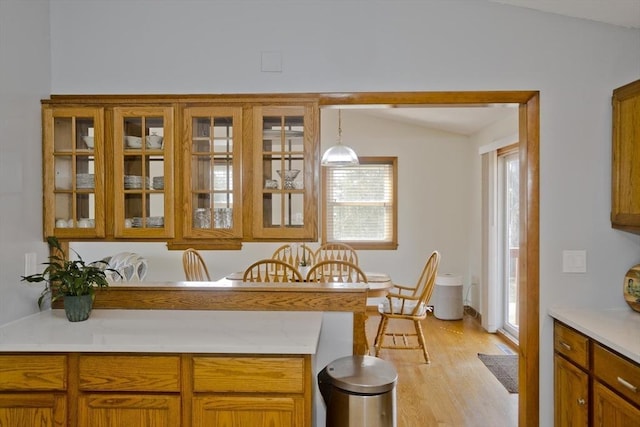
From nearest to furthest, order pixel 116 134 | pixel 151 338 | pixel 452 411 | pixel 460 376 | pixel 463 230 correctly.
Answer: pixel 151 338
pixel 116 134
pixel 452 411
pixel 460 376
pixel 463 230

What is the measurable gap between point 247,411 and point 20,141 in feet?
5.48

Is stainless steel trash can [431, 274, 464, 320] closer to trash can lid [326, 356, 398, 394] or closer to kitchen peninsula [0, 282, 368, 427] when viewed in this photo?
trash can lid [326, 356, 398, 394]

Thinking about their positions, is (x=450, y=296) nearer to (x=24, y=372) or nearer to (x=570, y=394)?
(x=570, y=394)

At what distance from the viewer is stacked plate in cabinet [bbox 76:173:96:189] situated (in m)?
2.22

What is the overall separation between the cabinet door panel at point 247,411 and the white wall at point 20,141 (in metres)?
1.10

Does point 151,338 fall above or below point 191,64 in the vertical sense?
below

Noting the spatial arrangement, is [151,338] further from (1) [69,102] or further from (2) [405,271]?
(2) [405,271]

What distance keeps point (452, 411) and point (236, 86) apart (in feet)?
8.31

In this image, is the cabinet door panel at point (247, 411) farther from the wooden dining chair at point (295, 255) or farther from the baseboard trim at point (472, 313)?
the baseboard trim at point (472, 313)

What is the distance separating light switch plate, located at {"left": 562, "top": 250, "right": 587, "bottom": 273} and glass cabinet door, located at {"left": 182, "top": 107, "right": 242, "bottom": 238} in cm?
170

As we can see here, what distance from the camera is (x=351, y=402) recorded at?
183cm

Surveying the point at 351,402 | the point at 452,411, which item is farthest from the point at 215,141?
the point at 452,411

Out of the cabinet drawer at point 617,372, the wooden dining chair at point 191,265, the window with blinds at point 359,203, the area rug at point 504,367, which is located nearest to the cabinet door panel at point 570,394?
the cabinet drawer at point 617,372

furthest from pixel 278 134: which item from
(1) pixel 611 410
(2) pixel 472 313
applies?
(2) pixel 472 313
